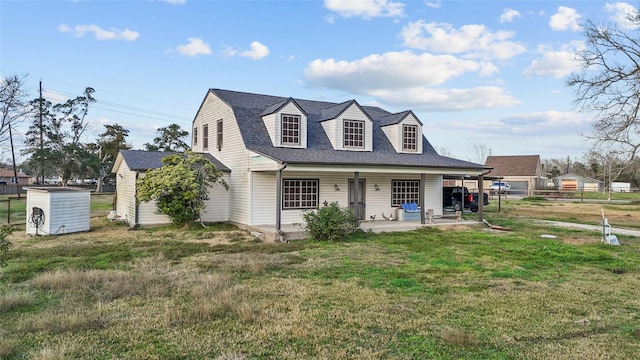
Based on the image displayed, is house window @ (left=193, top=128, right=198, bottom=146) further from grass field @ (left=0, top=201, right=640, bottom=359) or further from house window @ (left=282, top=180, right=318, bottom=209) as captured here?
grass field @ (left=0, top=201, right=640, bottom=359)

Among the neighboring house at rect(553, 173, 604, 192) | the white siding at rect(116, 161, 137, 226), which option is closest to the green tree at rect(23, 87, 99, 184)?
the white siding at rect(116, 161, 137, 226)

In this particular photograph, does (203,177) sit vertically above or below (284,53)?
below

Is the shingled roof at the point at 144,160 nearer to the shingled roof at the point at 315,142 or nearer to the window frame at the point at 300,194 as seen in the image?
the shingled roof at the point at 315,142

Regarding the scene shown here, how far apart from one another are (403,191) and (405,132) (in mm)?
2949

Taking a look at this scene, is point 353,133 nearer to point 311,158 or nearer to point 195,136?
point 311,158

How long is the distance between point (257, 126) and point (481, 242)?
9819 mm

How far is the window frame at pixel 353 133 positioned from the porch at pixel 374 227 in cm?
357

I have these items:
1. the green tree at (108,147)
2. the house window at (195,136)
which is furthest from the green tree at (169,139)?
the house window at (195,136)

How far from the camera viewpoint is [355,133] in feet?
59.2

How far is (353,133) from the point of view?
17969 millimetres

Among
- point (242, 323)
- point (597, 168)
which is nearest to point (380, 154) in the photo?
point (242, 323)

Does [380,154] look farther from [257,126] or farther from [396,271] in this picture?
[396,271]

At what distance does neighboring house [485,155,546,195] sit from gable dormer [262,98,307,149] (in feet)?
144

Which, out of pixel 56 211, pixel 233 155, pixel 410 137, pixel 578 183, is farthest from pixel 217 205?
pixel 578 183
